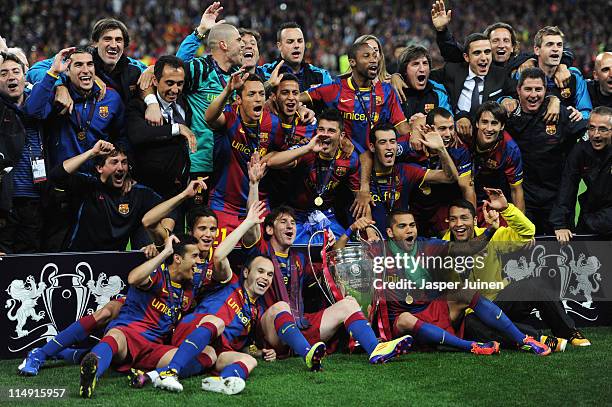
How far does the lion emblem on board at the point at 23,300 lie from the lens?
7.17 metres

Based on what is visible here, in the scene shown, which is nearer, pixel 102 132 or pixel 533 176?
pixel 102 132

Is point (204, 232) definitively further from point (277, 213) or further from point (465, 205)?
point (465, 205)

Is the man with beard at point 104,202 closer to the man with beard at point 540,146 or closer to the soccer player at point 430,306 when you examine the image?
the soccer player at point 430,306

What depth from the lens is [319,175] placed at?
25.7ft

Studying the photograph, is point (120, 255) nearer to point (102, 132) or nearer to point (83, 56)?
point (102, 132)

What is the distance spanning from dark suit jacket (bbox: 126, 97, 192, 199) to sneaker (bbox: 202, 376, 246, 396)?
79.6 inches

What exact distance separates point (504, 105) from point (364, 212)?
5.20 feet

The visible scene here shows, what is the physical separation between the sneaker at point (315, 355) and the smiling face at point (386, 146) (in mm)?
1840

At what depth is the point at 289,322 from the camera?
682 cm

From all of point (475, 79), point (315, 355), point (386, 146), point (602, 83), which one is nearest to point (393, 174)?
point (386, 146)

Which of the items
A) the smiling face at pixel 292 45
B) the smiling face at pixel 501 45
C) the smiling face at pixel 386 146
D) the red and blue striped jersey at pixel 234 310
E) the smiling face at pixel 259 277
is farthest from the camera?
the smiling face at pixel 501 45

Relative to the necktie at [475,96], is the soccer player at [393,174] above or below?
below

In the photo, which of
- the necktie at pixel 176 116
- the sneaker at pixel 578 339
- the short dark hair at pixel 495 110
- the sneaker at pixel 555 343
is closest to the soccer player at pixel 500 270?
the sneaker at pixel 578 339

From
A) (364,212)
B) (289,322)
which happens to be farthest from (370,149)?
(289,322)
